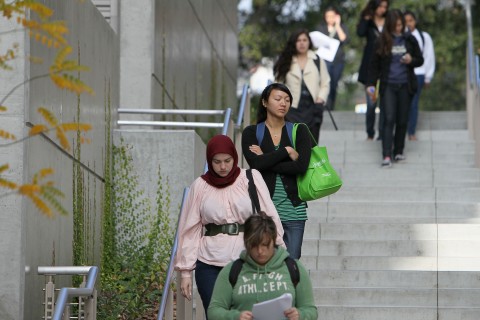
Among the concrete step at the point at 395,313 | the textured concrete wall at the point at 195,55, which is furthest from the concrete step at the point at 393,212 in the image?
the concrete step at the point at 395,313

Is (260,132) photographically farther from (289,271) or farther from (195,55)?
(195,55)

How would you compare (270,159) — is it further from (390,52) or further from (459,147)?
(459,147)

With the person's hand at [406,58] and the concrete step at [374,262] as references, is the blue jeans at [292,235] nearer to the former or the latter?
the concrete step at [374,262]

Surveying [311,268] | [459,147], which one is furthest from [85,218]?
[459,147]

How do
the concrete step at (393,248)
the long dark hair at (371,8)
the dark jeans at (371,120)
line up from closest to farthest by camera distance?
the concrete step at (393,248) < the long dark hair at (371,8) < the dark jeans at (371,120)

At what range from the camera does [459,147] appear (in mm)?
17797

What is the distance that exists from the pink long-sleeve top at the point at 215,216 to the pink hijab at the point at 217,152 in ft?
0.13

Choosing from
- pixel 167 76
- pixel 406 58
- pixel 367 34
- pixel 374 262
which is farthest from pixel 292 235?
pixel 367 34

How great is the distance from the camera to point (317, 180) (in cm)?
937

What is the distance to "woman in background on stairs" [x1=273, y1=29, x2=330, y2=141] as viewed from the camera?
14461mm

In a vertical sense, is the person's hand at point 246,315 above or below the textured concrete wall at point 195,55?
below

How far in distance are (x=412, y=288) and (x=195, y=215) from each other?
383 cm

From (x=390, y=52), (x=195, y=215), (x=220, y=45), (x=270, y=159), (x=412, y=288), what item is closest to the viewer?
(x=195, y=215)

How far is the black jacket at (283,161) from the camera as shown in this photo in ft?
30.5
